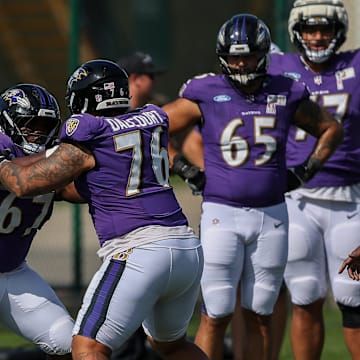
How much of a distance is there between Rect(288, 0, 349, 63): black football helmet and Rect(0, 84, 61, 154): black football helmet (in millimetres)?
1706

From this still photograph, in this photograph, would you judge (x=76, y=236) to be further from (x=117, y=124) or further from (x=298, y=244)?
(x=117, y=124)

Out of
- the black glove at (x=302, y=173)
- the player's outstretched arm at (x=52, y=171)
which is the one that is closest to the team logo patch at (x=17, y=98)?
the player's outstretched arm at (x=52, y=171)

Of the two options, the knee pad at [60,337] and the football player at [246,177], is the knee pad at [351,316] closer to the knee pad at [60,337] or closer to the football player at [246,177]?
the football player at [246,177]

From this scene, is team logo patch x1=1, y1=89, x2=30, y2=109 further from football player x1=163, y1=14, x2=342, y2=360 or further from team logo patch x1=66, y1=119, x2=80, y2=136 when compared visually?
football player x1=163, y1=14, x2=342, y2=360

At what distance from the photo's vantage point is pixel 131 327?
17.1ft

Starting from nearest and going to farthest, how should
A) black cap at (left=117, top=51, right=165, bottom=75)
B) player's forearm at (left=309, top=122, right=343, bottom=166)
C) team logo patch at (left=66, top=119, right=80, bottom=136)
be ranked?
team logo patch at (left=66, top=119, right=80, bottom=136)
player's forearm at (left=309, top=122, right=343, bottom=166)
black cap at (left=117, top=51, right=165, bottom=75)

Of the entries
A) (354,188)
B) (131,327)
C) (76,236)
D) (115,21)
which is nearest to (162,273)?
(131,327)

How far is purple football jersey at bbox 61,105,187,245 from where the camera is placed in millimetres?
5234

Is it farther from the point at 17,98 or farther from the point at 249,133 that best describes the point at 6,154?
the point at 249,133

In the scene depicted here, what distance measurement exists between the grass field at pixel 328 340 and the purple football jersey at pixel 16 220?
2510mm

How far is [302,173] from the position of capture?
255 inches

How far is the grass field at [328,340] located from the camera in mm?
7714

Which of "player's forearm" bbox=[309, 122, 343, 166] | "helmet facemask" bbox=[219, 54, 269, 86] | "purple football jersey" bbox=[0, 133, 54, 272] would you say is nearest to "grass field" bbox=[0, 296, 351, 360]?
"player's forearm" bbox=[309, 122, 343, 166]

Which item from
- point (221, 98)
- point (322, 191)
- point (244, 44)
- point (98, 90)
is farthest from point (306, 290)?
point (98, 90)
